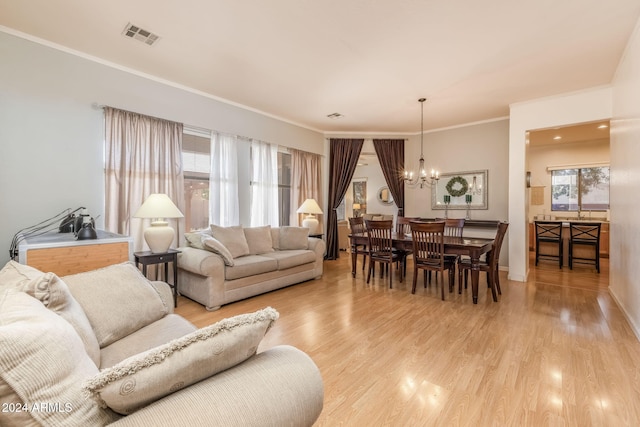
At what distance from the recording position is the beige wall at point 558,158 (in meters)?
6.32

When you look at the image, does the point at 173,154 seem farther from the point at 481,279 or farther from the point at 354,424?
the point at 481,279

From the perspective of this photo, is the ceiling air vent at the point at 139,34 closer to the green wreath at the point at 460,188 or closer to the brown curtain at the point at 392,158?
the brown curtain at the point at 392,158

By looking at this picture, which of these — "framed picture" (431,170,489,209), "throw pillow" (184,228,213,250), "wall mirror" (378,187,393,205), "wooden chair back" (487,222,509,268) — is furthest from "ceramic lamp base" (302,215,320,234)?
"wall mirror" (378,187,393,205)

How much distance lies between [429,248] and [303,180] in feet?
9.96

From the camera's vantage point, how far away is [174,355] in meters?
0.79

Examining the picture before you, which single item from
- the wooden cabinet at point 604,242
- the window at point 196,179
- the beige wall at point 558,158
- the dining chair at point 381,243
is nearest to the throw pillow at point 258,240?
the window at point 196,179

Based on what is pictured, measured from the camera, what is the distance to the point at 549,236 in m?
5.77

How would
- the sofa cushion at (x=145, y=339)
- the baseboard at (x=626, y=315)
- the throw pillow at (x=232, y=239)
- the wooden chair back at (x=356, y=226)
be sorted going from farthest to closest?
the wooden chair back at (x=356, y=226), the throw pillow at (x=232, y=239), the baseboard at (x=626, y=315), the sofa cushion at (x=145, y=339)

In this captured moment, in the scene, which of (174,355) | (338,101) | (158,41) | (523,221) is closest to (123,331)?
(174,355)

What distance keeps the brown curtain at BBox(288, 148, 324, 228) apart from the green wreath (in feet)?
8.91

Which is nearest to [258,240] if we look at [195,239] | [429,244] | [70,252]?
[195,239]

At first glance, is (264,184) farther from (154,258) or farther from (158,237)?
(154,258)

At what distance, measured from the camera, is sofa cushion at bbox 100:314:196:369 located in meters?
1.40

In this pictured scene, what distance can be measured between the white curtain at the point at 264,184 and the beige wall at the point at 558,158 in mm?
6029
